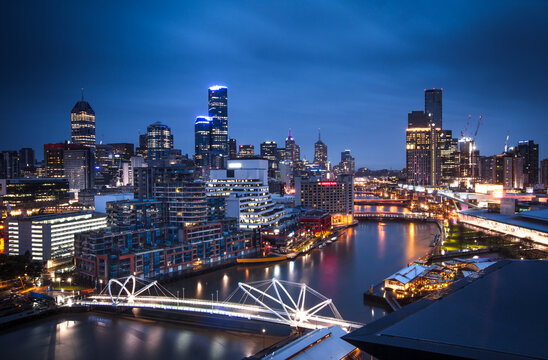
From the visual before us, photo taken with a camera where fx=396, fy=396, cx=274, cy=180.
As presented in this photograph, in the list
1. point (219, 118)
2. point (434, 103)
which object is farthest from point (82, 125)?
point (434, 103)

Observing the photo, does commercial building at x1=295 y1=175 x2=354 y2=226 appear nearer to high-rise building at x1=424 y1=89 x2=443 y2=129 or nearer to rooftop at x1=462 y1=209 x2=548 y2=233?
rooftop at x1=462 y1=209 x2=548 y2=233

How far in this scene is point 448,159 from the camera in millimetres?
91562

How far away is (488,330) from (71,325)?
14.6 metres

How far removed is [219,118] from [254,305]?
88.3m

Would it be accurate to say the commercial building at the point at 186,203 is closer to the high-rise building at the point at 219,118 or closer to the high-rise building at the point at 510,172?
the high-rise building at the point at 219,118

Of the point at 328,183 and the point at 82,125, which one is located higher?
the point at 82,125

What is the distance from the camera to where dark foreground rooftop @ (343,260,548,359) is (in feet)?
12.6

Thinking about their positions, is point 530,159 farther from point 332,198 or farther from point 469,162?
point 332,198

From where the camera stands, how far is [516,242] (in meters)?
24.5

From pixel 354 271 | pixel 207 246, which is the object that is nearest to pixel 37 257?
pixel 207 246

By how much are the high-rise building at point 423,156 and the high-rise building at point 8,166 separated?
264ft

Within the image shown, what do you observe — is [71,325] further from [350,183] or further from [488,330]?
[350,183]

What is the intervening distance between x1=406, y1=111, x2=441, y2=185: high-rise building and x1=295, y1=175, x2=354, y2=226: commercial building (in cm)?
5717

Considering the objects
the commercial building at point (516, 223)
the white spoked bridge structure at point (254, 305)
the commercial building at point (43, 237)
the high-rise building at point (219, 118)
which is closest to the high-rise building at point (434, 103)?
the high-rise building at point (219, 118)
